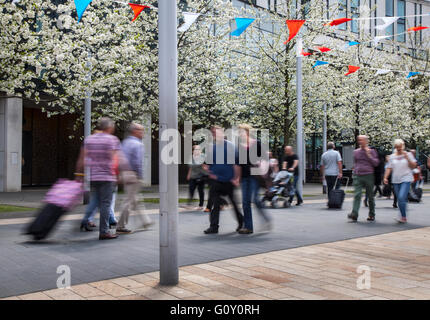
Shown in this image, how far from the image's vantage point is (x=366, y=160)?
32.7 feet

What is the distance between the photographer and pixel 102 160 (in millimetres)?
7102

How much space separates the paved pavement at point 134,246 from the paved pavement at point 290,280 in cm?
32

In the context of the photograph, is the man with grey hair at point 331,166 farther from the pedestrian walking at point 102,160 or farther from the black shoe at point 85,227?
the pedestrian walking at point 102,160

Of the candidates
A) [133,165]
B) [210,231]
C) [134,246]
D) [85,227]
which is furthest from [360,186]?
[85,227]

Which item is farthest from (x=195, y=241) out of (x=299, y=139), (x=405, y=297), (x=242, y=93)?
(x=242, y=93)

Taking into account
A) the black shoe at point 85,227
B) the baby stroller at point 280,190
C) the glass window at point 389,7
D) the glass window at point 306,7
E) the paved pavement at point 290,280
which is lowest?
A: the paved pavement at point 290,280

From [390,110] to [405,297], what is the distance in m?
24.7

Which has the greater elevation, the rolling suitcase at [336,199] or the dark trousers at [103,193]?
the dark trousers at [103,193]

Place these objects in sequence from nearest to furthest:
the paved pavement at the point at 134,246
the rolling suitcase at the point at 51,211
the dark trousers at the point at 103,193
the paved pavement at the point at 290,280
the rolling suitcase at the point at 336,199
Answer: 1. the paved pavement at the point at 290,280
2. the paved pavement at the point at 134,246
3. the rolling suitcase at the point at 51,211
4. the dark trousers at the point at 103,193
5. the rolling suitcase at the point at 336,199

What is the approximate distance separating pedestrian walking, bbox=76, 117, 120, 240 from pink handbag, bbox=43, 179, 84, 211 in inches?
24.6

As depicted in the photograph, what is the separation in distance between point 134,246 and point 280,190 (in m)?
7.03

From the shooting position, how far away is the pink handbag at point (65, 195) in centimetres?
626

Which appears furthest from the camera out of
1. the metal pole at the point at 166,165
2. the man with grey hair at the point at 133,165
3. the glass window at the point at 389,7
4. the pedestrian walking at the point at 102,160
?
the glass window at the point at 389,7

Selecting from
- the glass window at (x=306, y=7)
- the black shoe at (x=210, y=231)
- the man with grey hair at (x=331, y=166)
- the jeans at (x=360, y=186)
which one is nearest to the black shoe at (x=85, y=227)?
the black shoe at (x=210, y=231)
